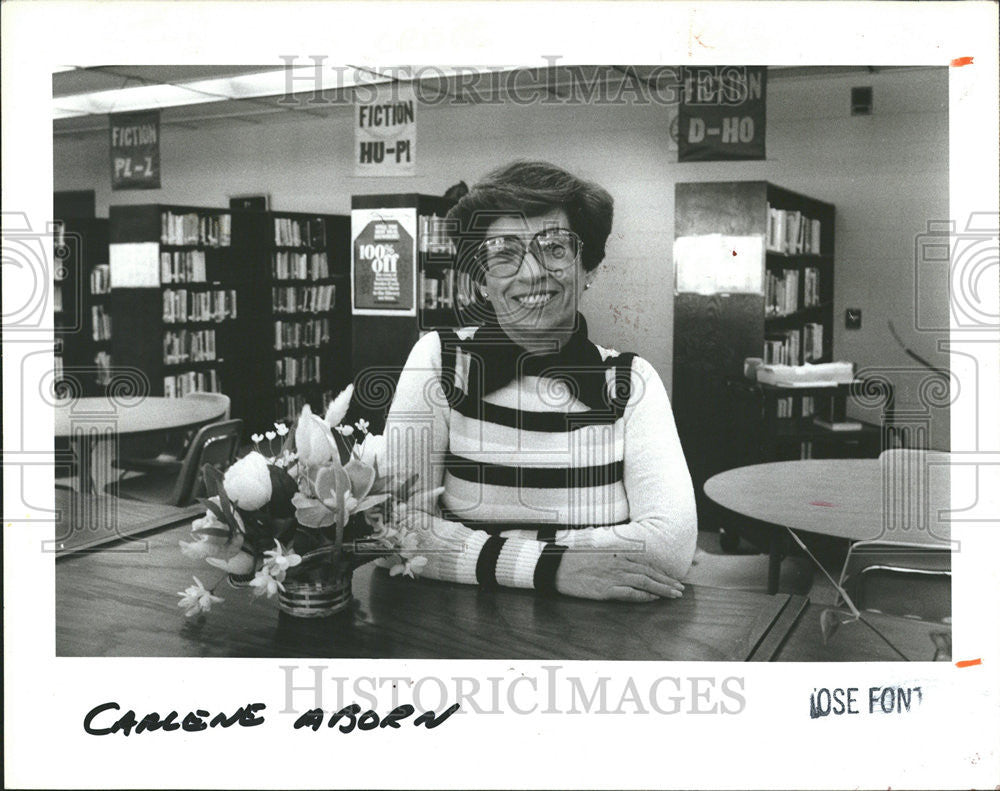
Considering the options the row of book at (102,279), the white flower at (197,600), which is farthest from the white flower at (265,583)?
the row of book at (102,279)

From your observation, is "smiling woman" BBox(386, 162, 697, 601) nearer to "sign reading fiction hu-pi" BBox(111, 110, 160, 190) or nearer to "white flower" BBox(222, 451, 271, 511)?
"white flower" BBox(222, 451, 271, 511)

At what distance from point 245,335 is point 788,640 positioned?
3.50 m

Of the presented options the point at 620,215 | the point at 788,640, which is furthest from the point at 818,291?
the point at 788,640

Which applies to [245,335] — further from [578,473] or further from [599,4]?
[599,4]

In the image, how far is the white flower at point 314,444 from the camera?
1679 mm

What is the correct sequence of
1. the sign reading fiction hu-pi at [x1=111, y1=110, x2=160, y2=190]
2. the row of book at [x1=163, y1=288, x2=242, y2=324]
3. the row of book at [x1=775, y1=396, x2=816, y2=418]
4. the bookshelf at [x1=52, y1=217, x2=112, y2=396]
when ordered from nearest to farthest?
the bookshelf at [x1=52, y1=217, x2=112, y2=396] → the sign reading fiction hu-pi at [x1=111, y1=110, x2=160, y2=190] → the row of book at [x1=775, y1=396, x2=816, y2=418] → the row of book at [x1=163, y1=288, x2=242, y2=324]

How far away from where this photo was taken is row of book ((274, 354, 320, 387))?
3.06 m

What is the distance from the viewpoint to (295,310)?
4.80m

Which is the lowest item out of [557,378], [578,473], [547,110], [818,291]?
[578,473]

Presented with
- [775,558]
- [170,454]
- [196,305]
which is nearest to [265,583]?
[775,558]

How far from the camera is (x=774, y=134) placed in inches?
116

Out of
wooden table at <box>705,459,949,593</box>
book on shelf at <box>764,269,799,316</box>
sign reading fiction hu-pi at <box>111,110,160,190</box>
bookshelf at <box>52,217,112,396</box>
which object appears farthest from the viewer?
book on shelf at <box>764,269,799,316</box>

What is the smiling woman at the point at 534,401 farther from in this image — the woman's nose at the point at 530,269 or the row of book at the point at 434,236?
the row of book at the point at 434,236

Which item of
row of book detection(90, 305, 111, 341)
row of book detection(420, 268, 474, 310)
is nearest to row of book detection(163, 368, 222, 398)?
row of book detection(90, 305, 111, 341)
